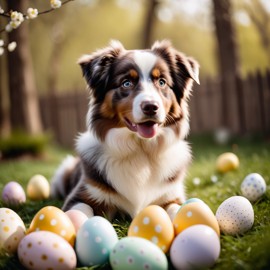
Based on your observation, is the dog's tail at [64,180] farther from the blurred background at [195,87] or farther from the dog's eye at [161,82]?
the blurred background at [195,87]

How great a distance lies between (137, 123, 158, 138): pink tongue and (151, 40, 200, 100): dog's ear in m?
0.61

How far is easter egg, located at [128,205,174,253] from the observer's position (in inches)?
106

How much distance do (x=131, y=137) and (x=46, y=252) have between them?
1.51m

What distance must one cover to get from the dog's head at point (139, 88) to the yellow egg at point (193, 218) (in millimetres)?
805

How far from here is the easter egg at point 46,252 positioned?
2457 millimetres

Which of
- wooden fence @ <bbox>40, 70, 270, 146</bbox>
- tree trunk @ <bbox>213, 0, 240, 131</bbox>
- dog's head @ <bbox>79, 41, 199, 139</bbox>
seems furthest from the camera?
tree trunk @ <bbox>213, 0, 240, 131</bbox>

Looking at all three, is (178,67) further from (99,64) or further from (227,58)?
(227,58)

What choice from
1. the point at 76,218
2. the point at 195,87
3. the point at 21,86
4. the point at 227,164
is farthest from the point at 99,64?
the point at 195,87

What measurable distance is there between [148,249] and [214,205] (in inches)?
69.5

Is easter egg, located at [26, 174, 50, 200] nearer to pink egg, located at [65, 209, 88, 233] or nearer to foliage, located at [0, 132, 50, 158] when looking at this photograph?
pink egg, located at [65, 209, 88, 233]

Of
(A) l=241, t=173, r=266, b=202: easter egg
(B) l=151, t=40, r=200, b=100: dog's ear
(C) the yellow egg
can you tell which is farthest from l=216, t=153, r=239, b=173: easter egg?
(C) the yellow egg

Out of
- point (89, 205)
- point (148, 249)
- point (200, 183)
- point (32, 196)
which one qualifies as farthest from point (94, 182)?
point (200, 183)

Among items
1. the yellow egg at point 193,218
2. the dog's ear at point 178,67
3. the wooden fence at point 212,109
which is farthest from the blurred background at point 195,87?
the yellow egg at point 193,218

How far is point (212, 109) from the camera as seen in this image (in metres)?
11.5
